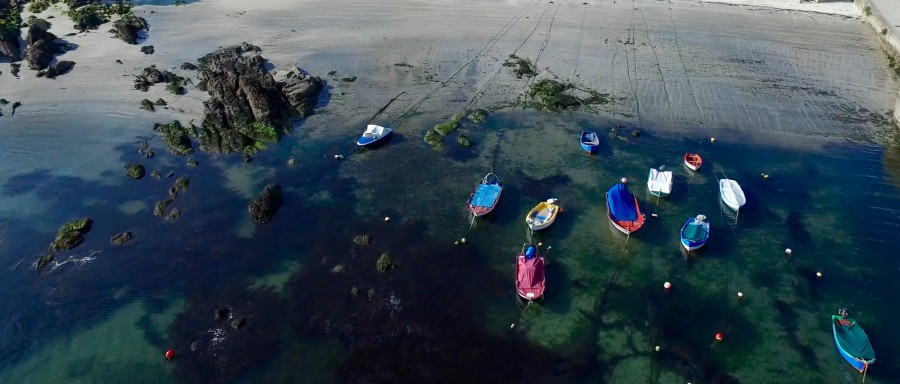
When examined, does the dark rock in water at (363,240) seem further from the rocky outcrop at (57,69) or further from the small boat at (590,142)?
the rocky outcrop at (57,69)

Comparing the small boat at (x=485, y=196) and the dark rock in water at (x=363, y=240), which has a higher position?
the small boat at (x=485, y=196)

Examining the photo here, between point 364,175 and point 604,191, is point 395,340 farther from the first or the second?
point 604,191

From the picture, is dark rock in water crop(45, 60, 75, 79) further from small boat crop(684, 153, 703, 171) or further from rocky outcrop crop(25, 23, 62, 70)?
small boat crop(684, 153, 703, 171)

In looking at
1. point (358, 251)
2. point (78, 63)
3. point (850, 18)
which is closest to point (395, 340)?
point (358, 251)

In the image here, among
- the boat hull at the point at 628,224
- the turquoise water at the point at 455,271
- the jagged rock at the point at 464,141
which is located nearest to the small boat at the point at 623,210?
the boat hull at the point at 628,224

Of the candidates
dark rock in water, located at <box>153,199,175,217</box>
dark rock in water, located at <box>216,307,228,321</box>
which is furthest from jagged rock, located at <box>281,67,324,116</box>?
dark rock in water, located at <box>216,307,228,321</box>

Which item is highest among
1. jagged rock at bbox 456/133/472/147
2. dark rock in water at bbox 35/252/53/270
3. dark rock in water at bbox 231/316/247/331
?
jagged rock at bbox 456/133/472/147
